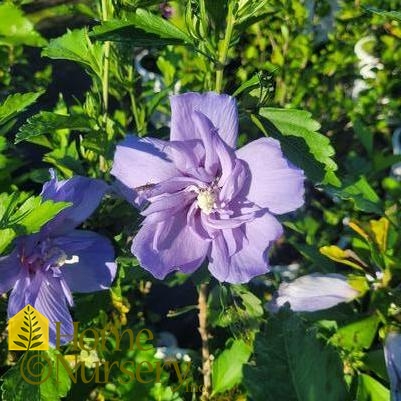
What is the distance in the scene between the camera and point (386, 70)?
196 cm

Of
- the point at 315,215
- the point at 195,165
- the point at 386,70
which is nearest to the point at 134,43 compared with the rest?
the point at 195,165

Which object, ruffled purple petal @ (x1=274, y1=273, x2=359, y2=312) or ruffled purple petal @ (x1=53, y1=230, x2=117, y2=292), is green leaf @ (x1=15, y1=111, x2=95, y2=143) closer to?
ruffled purple petal @ (x1=53, y1=230, x2=117, y2=292)

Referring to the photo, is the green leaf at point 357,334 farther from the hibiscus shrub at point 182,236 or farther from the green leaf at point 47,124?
the green leaf at point 47,124

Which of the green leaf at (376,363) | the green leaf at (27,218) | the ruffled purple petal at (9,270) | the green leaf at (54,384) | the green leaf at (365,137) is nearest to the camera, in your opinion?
the green leaf at (27,218)

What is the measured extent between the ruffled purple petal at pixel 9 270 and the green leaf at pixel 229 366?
0.48 metres

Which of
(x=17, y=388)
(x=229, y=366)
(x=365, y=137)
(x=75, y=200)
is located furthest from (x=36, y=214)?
(x=365, y=137)

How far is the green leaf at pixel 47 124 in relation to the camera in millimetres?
837

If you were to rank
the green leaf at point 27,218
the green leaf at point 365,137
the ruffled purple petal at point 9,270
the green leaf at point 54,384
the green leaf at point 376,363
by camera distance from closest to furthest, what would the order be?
the green leaf at point 27,218
the ruffled purple petal at point 9,270
the green leaf at point 54,384
the green leaf at point 376,363
the green leaf at point 365,137

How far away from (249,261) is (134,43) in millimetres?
366

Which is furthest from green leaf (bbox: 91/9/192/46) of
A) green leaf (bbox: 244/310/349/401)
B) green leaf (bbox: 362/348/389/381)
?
green leaf (bbox: 362/348/389/381)

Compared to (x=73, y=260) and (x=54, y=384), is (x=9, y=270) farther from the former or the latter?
(x=54, y=384)

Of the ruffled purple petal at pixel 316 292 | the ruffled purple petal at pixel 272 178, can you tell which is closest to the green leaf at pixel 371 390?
the ruffled purple petal at pixel 316 292

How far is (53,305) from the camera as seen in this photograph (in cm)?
87

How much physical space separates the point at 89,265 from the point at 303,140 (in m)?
0.39
